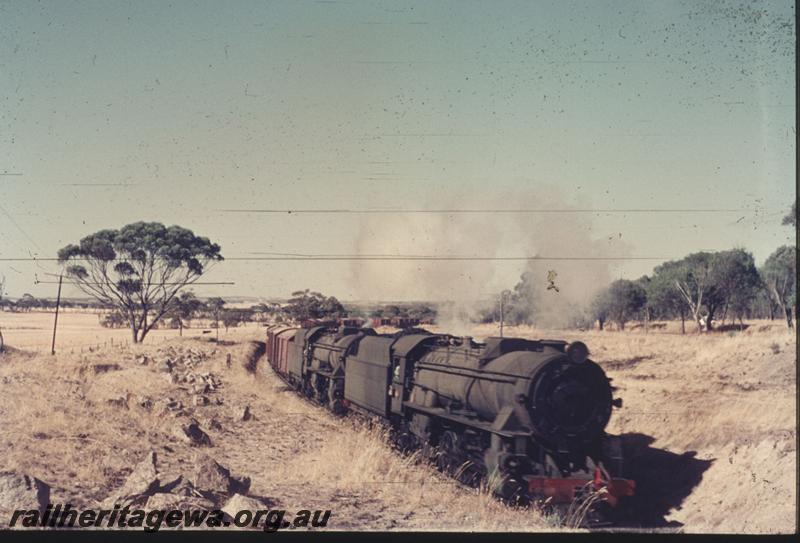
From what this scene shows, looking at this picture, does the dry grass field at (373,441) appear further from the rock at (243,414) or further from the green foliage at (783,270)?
the green foliage at (783,270)

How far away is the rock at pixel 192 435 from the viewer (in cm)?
1525

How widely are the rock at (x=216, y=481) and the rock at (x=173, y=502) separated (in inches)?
23.5

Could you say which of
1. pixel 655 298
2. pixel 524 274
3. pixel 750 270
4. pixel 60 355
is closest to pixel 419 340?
pixel 524 274

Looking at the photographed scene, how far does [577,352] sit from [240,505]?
21.1ft

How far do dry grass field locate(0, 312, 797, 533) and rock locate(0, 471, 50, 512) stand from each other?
1.57 ft

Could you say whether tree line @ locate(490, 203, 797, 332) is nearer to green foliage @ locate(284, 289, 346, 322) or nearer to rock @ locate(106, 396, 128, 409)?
green foliage @ locate(284, 289, 346, 322)

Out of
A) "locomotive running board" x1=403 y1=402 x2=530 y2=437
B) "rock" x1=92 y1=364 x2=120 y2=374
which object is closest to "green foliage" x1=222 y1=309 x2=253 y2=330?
"rock" x1=92 y1=364 x2=120 y2=374

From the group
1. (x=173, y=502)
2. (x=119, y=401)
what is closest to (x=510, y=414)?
(x=173, y=502)

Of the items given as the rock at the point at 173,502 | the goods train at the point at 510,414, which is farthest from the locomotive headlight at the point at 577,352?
the rock at the point at 173,502

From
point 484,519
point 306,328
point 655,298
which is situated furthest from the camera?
point 655,298

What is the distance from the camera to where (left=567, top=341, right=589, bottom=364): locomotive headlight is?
39.1 ft

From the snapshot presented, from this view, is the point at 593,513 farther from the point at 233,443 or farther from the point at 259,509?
the point at 233,443

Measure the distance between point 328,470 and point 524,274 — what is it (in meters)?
7.90

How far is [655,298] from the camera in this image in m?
31.2
